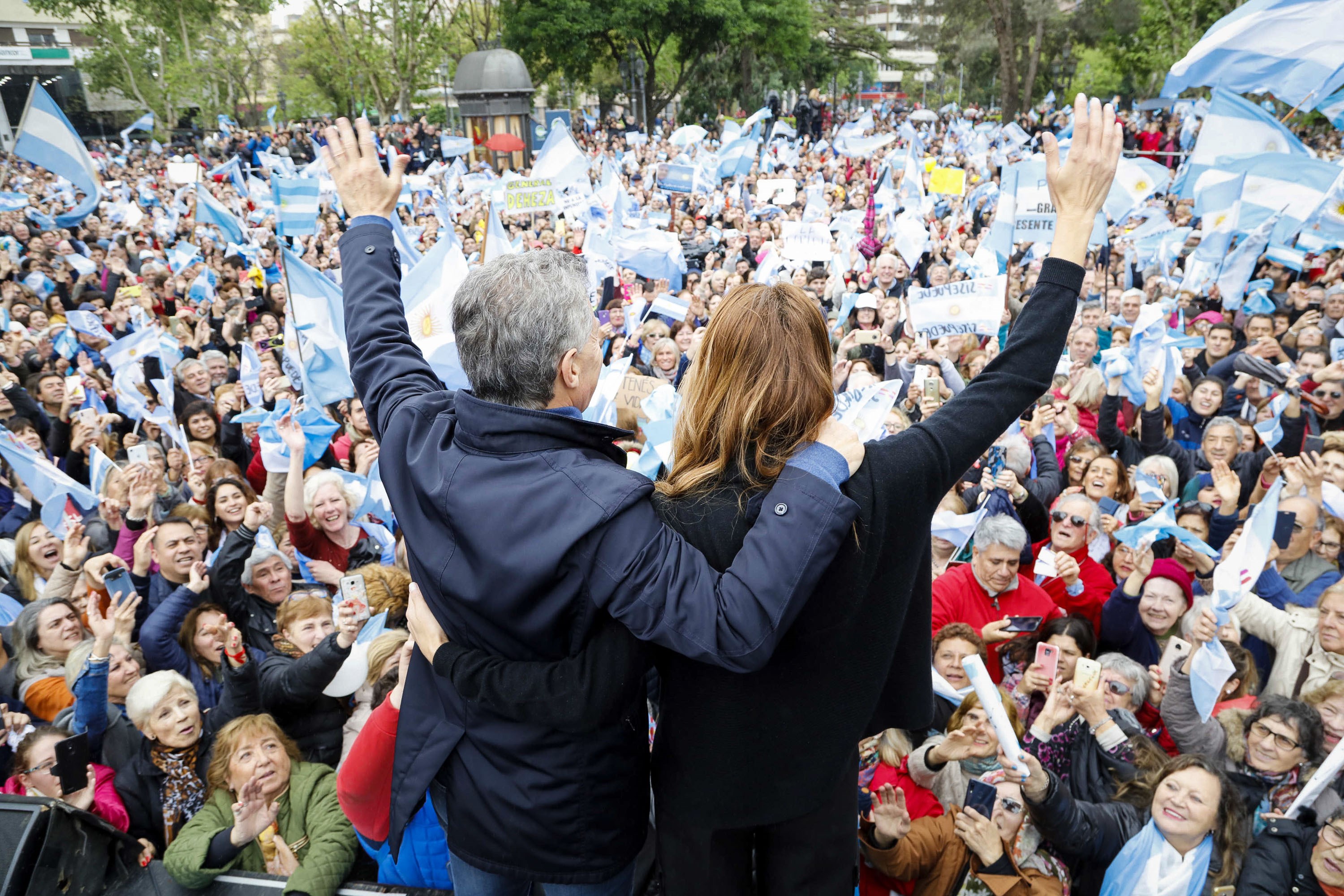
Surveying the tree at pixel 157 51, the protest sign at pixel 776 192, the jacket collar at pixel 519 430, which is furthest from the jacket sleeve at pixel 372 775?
the tree at pixel 157 51

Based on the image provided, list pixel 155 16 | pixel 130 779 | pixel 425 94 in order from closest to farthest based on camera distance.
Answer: pixel 130 779
pixel 155 16
pixel 425 94

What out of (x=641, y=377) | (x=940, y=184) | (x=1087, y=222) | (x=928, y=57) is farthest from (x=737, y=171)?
(x=928, y=57)

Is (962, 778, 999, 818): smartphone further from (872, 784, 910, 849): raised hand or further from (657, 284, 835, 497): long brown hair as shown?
(657, 284, 835, 497): long brown hair

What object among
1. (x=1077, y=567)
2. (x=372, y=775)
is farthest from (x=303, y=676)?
(x=1077, y=567)

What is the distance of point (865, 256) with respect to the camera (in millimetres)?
11125

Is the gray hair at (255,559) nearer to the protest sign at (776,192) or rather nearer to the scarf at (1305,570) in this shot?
the scarf at (1305,570)

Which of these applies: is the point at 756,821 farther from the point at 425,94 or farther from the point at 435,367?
the point at 425,94

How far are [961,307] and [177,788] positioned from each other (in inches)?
197

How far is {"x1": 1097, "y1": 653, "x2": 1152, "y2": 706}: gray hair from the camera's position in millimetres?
3434

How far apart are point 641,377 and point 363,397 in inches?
137

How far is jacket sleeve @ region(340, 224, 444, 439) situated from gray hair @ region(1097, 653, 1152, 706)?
277cm

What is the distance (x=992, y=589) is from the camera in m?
4.11

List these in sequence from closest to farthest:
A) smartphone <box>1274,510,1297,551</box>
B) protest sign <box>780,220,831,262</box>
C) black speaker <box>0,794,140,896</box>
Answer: black speaker <box>0,794,140,896</box>
smartphone <box>1274,510,1297,551</box>
protest sign <box>780,220,831,262</box>

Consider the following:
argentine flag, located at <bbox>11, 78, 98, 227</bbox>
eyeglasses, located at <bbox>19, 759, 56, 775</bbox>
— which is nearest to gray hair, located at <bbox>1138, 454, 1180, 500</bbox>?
eyeglasses, located at <bbox>19, 759, 56, 775</bbox>
